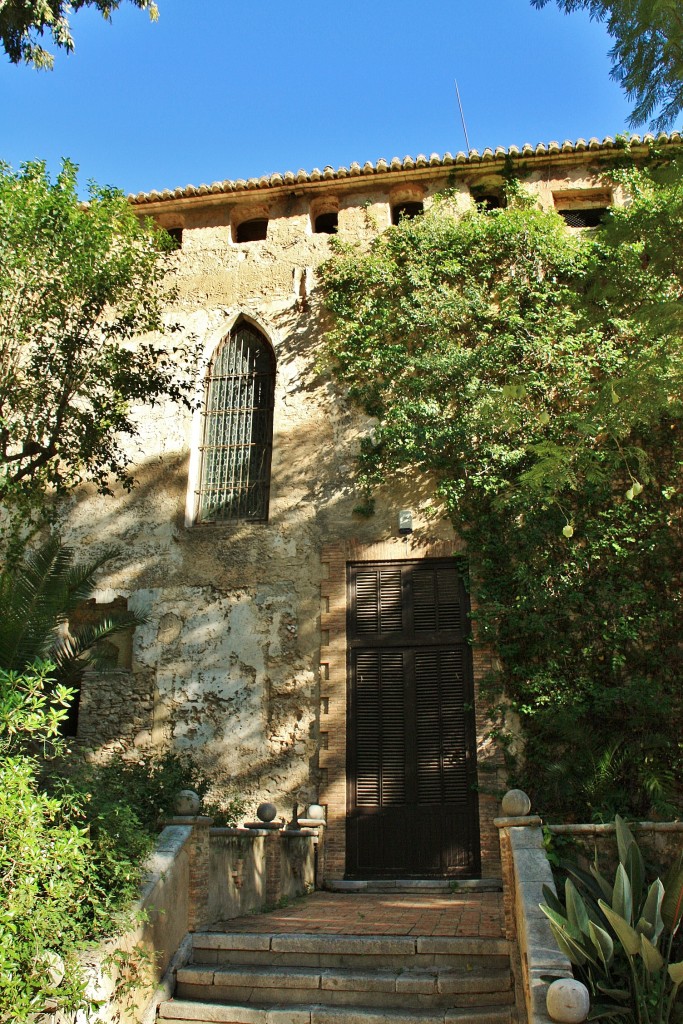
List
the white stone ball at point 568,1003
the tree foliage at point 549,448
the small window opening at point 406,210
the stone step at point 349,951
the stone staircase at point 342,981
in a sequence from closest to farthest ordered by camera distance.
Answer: the white stone ball at point 568,1003
the stone staircase at point 342,981
the stone step at point 349,951
the tree foliage at point 549,448
the small window opening at point 406,210

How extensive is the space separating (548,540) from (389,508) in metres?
1.98

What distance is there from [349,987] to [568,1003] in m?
1.96

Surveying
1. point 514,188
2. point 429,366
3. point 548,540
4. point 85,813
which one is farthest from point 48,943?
point 514,188

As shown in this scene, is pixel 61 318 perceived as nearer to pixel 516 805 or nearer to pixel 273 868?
pixel 273 868

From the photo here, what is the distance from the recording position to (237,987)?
5.67 metres

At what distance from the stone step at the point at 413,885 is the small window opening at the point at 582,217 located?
29.1 ft

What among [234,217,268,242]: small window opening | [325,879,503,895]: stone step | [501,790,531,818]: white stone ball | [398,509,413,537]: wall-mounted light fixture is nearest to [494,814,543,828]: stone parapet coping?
[501,790,531,818]: white stone ball

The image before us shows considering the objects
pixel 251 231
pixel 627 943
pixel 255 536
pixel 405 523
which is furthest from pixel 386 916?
pixel 251 231

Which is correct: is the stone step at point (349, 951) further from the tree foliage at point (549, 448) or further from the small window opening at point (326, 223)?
the small window opening at point (326, 223)

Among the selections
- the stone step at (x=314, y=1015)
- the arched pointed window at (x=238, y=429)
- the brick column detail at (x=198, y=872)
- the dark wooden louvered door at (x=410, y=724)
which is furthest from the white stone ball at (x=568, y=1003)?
the arched pointed window at (x=238, y=429)

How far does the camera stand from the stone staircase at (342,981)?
5.18 meters

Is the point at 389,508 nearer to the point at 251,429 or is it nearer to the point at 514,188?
the point at 251,429

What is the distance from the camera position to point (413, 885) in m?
9.05

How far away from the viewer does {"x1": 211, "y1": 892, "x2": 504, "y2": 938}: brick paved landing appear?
6207 millimetres
